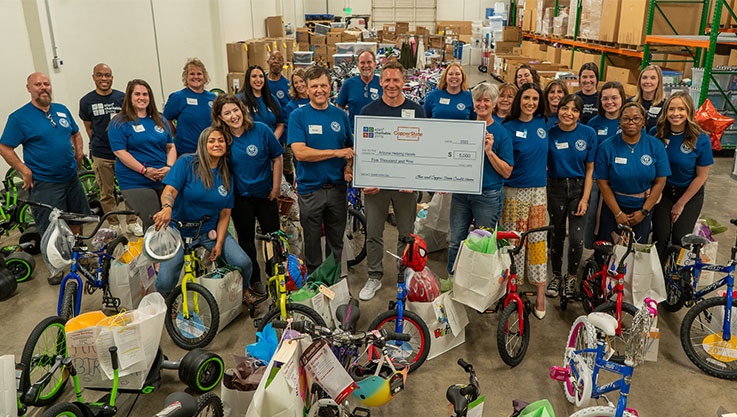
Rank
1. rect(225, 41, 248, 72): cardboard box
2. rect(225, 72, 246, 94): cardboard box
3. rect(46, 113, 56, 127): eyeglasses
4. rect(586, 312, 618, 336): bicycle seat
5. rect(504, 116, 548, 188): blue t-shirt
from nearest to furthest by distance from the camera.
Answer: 1. rect(586, 312, 618, 336): bicycle seat
2. rect(504, 116, 548, 188): blue t-shirt
3. rect(46, 113, 56, 127): eyeglasses
4. rect(225, 72, 246, 94): cardboard box
5. rect(225, 41, 248, 72): cardboard box

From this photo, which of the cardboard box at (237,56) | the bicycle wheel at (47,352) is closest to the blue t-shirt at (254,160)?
the bicycle wheel at (47,352)

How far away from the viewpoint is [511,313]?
11.3ft

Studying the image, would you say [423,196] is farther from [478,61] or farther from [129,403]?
[478,61]

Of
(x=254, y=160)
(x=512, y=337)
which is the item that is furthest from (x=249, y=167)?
(x=512, y=337)

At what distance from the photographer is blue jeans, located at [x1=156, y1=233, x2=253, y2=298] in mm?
3752

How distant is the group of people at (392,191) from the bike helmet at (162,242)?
0.07 metres

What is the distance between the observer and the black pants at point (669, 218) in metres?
3.94

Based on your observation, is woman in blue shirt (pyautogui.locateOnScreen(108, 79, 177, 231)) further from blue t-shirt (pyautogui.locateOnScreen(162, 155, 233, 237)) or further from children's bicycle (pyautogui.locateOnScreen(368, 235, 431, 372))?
children's bicycle (pyautogui.locateOnScreen(368, 235, 431, 372))

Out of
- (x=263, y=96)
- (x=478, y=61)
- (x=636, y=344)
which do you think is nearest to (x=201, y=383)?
(x=636, y=344)

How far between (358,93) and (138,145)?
2.09 m

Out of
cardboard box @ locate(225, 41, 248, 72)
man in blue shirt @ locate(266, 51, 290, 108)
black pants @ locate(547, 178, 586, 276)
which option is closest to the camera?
black pants @ locate(547, 178, 586, 276)

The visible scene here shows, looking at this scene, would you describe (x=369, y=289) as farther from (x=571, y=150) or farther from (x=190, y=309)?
(x=571, y=150)

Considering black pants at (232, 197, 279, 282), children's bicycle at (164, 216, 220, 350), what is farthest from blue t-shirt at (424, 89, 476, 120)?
children's bicycle at (164, 216, 220, 350)

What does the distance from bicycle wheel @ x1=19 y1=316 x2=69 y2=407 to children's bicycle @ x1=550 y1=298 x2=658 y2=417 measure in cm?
271
